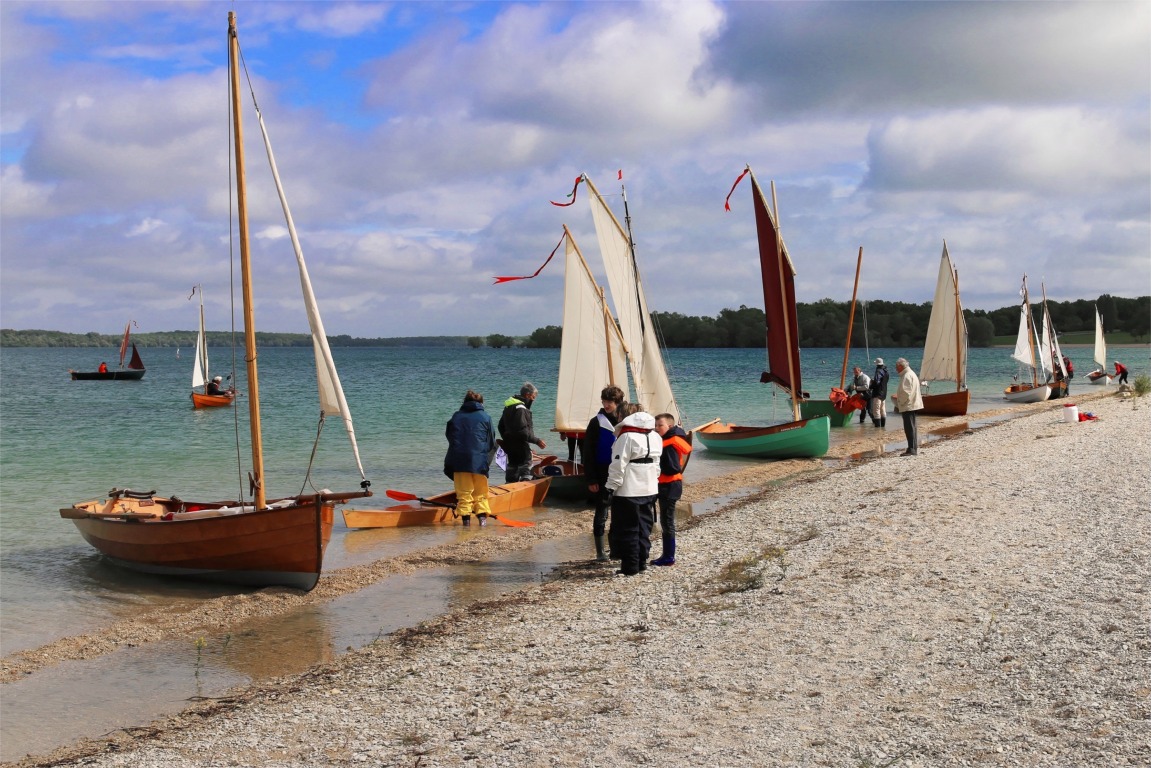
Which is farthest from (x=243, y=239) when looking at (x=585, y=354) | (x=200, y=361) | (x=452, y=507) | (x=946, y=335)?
(x=200, y=361)

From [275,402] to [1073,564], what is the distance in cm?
4925

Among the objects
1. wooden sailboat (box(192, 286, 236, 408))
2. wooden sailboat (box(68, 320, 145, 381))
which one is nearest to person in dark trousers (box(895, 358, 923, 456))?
wooden sailboat (box(192, 286, 236, 408))

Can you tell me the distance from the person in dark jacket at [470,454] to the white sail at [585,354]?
14.7 ft

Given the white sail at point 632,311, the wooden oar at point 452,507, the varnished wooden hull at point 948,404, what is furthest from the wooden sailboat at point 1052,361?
the wooden oar at point 452,507

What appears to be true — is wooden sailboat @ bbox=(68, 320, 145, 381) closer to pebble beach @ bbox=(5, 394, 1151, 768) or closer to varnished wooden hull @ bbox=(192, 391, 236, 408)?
varnished wooden hull @ bbox=(192, 391, 236, 408)

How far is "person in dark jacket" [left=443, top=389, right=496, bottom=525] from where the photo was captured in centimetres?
1349

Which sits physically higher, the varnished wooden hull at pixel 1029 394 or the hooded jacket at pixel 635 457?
the hooded jacket at pixel 635 457

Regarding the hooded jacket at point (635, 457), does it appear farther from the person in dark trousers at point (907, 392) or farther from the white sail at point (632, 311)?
the person in dark trousers at point (907, 392)

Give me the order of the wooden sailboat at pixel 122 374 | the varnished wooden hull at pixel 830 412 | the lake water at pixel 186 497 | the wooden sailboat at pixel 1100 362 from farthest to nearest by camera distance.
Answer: the wooden sailboat at pixel 122 374
the wooden sailboat at pixel 1100 362
the varnished wooden hull at pixel 830 412
the lake water at pixel 186 497

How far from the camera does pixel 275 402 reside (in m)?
52.7

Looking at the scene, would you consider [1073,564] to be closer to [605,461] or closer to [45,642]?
[605,461]

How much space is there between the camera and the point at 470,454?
45.3 feet

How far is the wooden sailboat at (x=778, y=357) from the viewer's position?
20.5 metres

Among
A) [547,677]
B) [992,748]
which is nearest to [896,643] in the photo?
[992,748]
